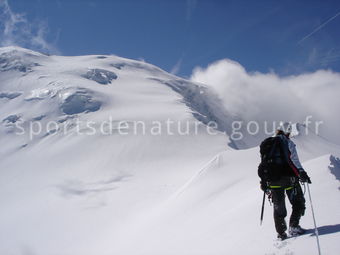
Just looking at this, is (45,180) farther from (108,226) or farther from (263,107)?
(263,107)

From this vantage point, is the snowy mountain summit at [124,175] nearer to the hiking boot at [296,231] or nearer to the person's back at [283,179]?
the hiking boot at [296,231]

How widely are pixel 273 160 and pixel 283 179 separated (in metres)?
0.41

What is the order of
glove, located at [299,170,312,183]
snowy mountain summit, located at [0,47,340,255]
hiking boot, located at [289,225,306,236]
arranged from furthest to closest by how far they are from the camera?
snowy mountain summit, located at [0,47,340,255] < hiking boot, located at [289,225,306,236] < glove, located at [299,170,312,183]

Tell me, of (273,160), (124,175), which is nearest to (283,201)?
(273,160)

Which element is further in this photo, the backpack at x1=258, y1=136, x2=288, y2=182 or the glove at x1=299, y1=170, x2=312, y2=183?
the backpack at x1=258, y1=136, x2=288, y2=182

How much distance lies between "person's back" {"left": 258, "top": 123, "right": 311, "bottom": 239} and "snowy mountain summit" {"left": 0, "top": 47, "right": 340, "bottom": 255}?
37 centimetres

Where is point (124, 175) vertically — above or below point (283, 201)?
above

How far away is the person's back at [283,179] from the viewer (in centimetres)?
603

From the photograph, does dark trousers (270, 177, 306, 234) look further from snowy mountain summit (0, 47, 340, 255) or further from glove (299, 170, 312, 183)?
snowy mountain summit (0, 47, 340, 255)

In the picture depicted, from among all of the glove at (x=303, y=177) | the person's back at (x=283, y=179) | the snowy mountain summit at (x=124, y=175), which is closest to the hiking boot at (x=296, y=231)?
the person's back at (x=283, y=179)

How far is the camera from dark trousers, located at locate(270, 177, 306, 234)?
6.03 meters

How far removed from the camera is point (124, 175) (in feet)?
119

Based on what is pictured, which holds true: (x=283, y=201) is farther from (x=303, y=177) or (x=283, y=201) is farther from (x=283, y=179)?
(x=303, y=177)

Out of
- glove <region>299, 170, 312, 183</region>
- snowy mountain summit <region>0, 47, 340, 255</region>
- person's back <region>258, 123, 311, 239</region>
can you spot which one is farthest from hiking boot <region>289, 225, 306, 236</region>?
glove <region>299, 170, 312, 183</region>
